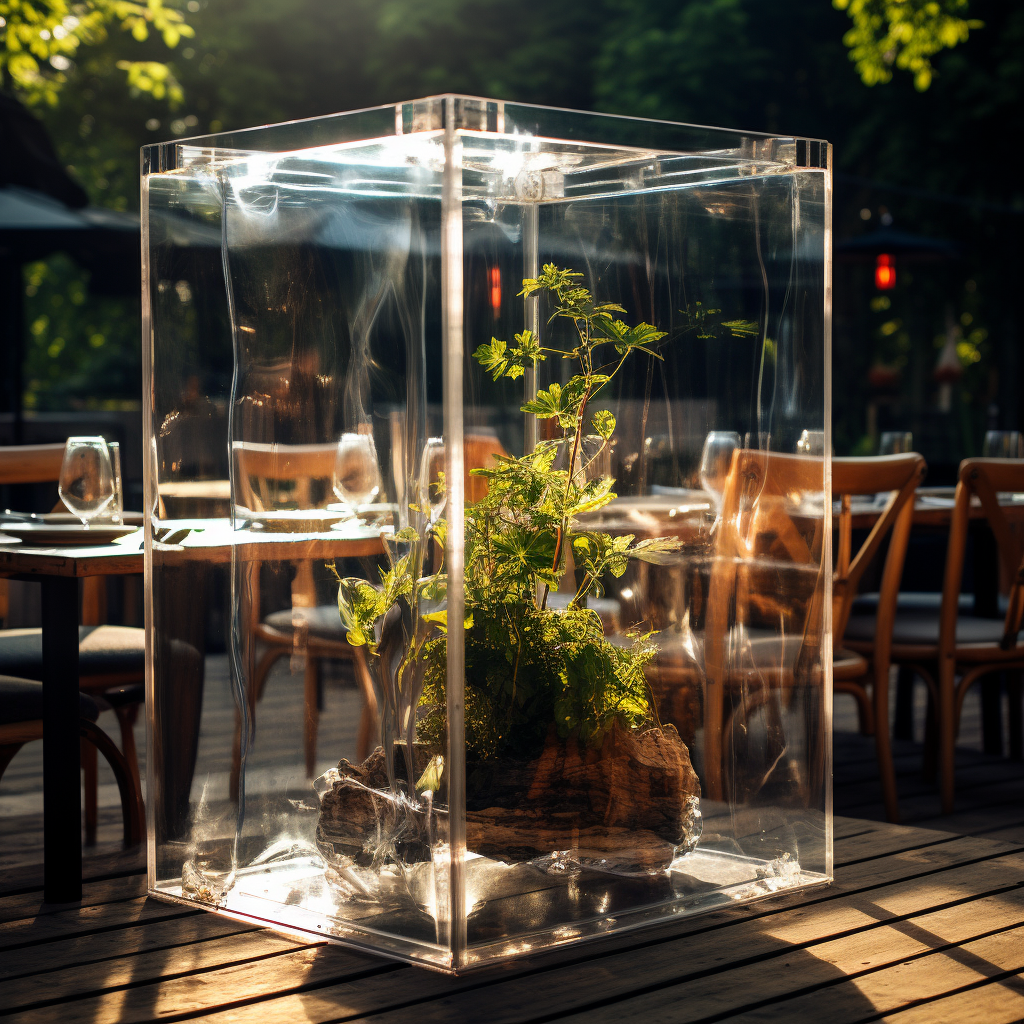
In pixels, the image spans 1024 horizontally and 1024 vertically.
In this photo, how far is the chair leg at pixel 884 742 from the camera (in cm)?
320

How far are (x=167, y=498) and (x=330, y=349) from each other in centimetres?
40

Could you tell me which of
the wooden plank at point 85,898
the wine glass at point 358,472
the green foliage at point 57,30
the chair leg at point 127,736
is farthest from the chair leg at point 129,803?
the green foliage at point 57,30

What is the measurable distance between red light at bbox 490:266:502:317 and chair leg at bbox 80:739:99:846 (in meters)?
1.59

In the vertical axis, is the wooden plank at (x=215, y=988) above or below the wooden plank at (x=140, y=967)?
above

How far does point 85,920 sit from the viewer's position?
7.02 ft

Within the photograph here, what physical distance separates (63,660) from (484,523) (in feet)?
2.68

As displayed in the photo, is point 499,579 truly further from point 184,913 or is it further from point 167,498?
point 184,913

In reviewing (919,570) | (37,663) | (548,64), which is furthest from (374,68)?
(37,663)

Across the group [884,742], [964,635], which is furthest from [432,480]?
[964,635]

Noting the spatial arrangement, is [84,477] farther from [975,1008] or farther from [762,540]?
[975,1008]

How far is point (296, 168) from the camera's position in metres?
2.01

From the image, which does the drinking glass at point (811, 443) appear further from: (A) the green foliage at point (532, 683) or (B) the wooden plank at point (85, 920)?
(B) the wooden plank at point (85, 920)

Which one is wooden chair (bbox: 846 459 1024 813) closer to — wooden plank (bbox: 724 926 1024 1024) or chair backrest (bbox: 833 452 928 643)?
chair backrest (bbox: 833 452 928 643)

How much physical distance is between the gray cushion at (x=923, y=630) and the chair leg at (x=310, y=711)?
170 cm
